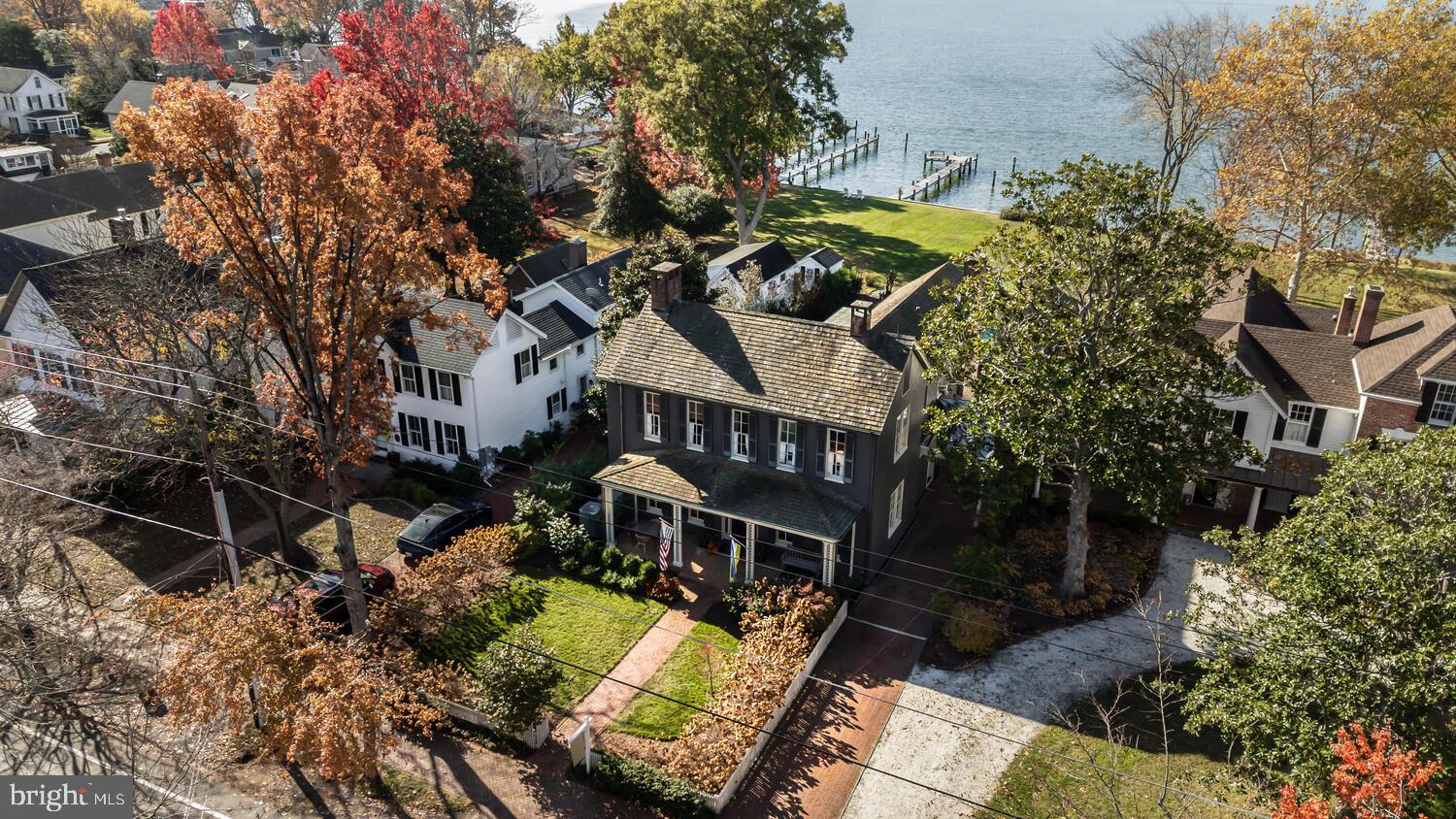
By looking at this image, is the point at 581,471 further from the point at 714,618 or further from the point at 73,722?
the point at 73,722

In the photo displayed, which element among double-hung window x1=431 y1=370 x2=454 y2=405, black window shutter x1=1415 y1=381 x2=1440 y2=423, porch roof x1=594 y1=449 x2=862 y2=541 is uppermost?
black window shutter x1=1415 y1=381 x2=1440 y2=423

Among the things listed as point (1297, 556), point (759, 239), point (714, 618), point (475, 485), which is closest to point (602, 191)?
point (759, 239)

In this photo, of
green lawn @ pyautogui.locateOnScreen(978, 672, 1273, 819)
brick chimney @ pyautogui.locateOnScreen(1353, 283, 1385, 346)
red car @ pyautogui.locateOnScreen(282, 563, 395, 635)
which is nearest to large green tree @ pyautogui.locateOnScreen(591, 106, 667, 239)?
Answer: red car @ pyautogui.locateOnScreen(282, 563, 395, 635)

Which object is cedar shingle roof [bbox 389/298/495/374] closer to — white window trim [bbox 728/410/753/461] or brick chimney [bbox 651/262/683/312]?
brick chimney [bbox 651/262/683/312]

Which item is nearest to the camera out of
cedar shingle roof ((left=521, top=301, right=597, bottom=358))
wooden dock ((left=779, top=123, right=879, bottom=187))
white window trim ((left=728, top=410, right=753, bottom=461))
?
white window trim ((left=728, top=410, right=753, bottom=461))

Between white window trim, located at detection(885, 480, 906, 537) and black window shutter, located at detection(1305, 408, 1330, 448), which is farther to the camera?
black window shutter, located at detection(1305, 408, 1330, 448)

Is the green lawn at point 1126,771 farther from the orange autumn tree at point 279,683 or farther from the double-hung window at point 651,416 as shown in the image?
the double-hung window at point 651,416
